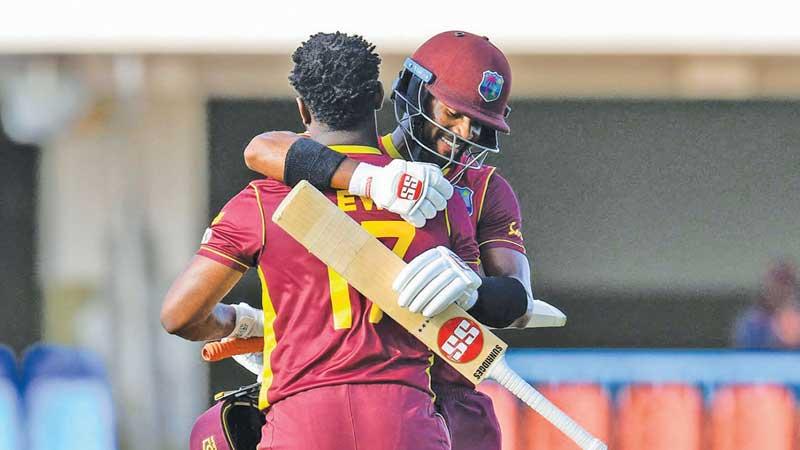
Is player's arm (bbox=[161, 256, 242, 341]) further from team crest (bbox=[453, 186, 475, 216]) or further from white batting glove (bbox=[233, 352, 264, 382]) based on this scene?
team crest (bbox=[453, 186, 475, 216])

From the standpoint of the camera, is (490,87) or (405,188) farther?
(490,87)

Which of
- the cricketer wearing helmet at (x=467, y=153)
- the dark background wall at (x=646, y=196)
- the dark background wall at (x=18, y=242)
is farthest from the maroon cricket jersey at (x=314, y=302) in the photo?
the dark background wall at (x=18, y=242)

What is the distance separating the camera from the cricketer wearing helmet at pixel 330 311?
2.57 meters

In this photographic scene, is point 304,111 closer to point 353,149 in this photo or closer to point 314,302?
point 353,149

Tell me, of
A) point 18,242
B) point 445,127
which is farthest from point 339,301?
point 18,242

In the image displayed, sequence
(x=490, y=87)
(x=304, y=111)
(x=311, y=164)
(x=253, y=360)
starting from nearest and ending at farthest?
(x=311, y=164) < (x=304, y=111) < (x=490, y=87) < (x=253, y=360)

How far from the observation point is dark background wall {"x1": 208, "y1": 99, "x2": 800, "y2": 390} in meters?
6.21

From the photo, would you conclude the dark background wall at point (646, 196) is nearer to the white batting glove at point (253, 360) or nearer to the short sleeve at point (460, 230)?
the white batting glove at point (253, 360)

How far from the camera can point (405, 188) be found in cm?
254

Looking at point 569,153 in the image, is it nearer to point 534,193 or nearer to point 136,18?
point 534,193

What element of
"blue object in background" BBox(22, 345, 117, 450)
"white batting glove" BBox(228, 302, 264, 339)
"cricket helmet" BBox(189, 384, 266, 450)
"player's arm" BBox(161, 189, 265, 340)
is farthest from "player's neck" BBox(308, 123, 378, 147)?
"blue object in background" BBox(22, 345, 117, 450)

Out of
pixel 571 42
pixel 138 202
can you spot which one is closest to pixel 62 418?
pixel 138 202

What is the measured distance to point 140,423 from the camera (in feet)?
20.2

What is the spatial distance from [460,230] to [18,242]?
3.95 meters
